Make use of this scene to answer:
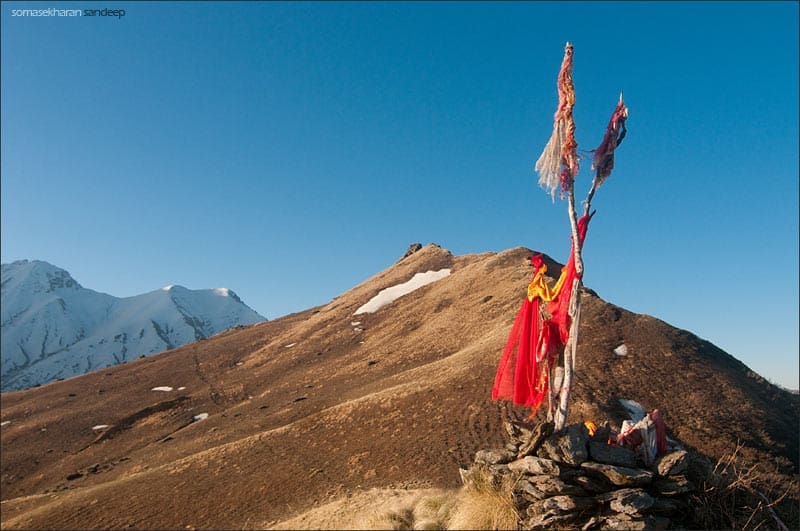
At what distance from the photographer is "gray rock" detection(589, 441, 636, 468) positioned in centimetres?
1080

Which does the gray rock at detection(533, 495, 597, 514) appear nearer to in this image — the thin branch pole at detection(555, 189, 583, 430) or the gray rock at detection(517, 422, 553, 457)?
the gray rock at detection(517, 422, 553, 457)

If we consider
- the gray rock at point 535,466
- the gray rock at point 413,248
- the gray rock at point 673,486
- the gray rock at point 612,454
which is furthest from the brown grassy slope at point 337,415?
the gray rock at point 413,248

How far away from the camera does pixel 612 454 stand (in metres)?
11.0

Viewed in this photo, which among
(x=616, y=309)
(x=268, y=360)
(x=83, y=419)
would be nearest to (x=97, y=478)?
(x=83, y=419)

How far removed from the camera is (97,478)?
98.5 feet

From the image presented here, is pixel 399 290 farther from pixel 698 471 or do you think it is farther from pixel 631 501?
pixel 631 501

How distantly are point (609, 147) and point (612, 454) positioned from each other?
25.5 ft

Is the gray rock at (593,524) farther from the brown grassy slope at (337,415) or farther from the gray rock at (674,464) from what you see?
the brown grassy slope at (337,415)

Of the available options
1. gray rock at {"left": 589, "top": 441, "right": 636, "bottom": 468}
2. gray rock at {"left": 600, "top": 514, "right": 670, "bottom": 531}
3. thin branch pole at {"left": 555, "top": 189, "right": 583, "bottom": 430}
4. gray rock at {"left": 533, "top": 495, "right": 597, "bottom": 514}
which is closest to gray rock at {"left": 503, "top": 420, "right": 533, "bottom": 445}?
thin branch pole at {"left": 555, "top": 189, "right": 583, "bottom": 430}

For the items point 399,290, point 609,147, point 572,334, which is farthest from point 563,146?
point 399,290

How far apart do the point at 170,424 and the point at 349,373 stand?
16.0 metres

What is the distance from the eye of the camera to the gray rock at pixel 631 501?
31.6 ft

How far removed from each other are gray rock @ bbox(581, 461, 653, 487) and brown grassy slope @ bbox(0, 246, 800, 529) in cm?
861

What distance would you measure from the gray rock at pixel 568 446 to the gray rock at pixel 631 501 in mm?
1014
